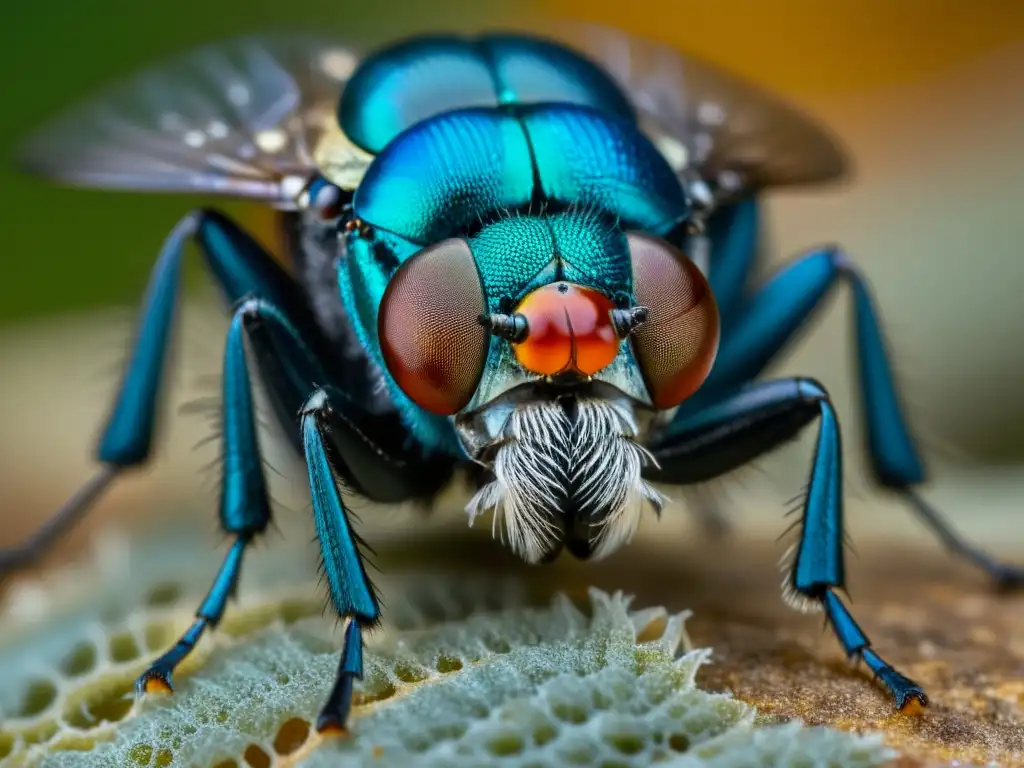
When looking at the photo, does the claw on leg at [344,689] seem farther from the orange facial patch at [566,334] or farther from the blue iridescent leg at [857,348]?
the blue iridescent leg at [857,348]

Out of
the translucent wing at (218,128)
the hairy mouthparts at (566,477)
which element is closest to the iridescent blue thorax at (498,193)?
the hairy mouthparts at (566,477)

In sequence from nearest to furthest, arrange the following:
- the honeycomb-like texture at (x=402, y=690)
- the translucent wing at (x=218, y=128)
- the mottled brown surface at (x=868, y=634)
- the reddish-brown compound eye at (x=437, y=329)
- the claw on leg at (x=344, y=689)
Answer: the honeycomb-like texture at (x=402, y=690) < the claw on leg at (x=344, y=689) < the mottled brown surface at (x=868, y=634) < the reddish-brown compound eye at (x=437, y=329) < the translucent wing at (x=218, y=128)

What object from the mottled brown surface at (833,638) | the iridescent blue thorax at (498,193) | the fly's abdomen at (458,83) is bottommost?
the mottled brown surface at (833,638)

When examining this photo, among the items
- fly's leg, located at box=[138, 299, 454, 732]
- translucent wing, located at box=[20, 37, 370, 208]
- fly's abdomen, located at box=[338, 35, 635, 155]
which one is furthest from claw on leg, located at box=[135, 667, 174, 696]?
fly's abdomen, located at box=[338, 35, 635, 155]

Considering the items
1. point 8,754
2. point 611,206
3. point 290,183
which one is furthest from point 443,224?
point 8,754

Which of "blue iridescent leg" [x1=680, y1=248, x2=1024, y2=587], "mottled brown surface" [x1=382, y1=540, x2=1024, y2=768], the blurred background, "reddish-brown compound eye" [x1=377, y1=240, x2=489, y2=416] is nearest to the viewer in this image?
"mottled brown surface" [x1=382, y1=540, x2=1024, y2=768]

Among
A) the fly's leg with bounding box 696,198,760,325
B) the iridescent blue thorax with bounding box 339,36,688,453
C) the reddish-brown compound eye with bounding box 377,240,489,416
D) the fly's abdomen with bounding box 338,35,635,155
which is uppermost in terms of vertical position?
the fly's abdomen with bounding box 338,35,635,155

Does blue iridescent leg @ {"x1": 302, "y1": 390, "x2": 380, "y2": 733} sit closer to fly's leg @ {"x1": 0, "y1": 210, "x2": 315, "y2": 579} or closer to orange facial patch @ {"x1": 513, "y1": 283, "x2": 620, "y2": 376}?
orange facial patch @ {"x1": 513, "y1": 283, "x2": 620, "y2": 376}
